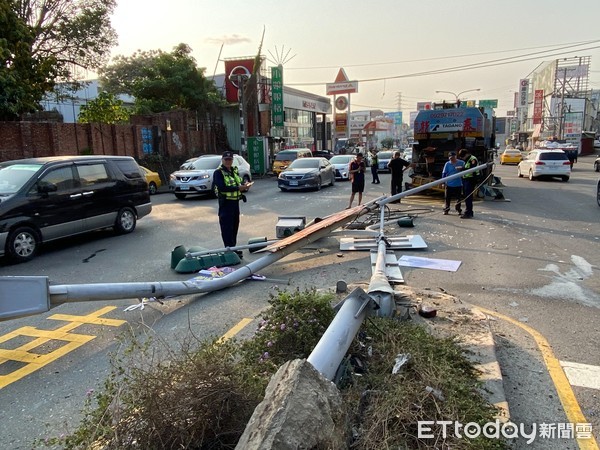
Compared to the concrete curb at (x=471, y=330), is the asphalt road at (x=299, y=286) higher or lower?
lower

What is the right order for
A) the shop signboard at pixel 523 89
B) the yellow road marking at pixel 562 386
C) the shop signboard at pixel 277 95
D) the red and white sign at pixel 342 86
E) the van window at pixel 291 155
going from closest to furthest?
1. the yellow road marking at pixel 562 386
2. the van window at pixel 291 155
3. the shop signboard at pixel 277 95
4. the red and white sign at pixel 342 86
5. the shop signboard at pixel 523 89

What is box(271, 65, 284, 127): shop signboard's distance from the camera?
35500 millimetres

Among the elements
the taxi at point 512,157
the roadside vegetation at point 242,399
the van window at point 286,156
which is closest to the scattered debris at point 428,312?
the roadside vegetation at point 242,399

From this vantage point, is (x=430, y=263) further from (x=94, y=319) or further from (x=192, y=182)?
(x=192, y=182)

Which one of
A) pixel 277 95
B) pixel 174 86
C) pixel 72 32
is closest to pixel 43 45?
pixel 72 32

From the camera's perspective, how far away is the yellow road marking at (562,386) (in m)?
3.14

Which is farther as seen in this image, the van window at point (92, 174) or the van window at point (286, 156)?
the van window at point (286, 156)

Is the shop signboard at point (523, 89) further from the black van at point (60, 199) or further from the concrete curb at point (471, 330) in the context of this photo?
the concrete curb at point (471, 330)

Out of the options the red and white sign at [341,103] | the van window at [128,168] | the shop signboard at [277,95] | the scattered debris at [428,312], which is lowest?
the scattered debris at [428,312]

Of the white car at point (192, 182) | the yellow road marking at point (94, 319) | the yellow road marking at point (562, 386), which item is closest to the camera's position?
the yellow road marking at point (562, 386)

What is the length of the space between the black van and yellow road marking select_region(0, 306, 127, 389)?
3.34 m

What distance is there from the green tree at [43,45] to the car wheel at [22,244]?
12.2 m

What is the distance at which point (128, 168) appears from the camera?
11.0 meters

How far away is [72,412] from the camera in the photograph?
11.7 ft
